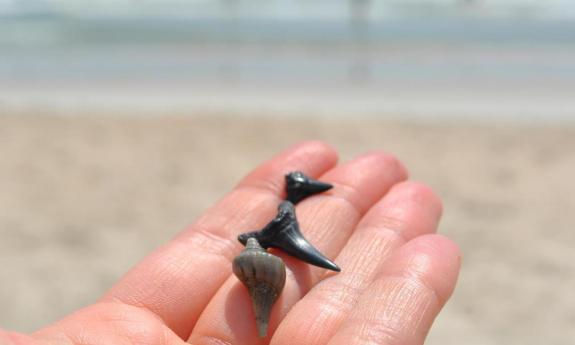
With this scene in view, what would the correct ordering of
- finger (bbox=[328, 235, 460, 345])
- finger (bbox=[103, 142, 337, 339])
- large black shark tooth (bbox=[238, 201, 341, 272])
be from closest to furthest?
1. finger (bbox=[328, 235, 460, 345])
2. finger (bbox=[103, 142, 337, 339])
3. large black shark tooth (bbox=[238, 201, 341, 272])

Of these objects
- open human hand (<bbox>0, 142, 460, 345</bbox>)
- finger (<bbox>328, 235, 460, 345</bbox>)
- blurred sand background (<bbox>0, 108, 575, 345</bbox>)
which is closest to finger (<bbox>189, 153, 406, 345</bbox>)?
open human hand (<bbox>0, 142, 460, 345</bbox>)

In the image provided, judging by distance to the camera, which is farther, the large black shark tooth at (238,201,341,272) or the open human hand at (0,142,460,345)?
the large black shark tooth at (238,201,341,272)

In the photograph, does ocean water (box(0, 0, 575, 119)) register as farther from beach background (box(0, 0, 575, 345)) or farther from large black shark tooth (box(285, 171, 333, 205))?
large black shark tooth (box(285, 171, 333, 205))

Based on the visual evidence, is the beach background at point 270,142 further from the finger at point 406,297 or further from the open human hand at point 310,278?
the finger at point 406,297

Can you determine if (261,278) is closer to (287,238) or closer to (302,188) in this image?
(287,238)

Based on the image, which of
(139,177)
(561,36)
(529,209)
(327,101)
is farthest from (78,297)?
(561,36)

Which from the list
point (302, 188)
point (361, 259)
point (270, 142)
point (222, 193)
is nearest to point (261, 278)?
point (361, 259)
